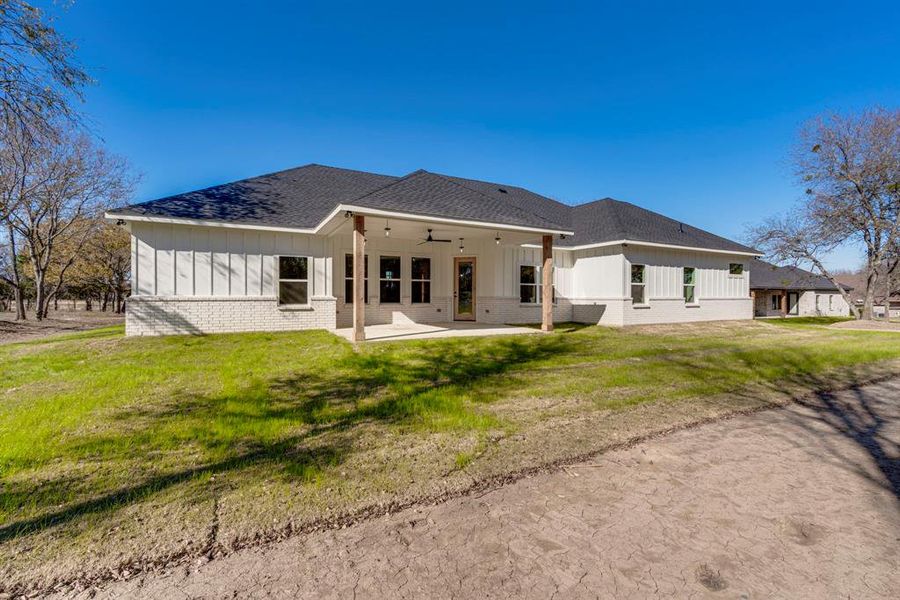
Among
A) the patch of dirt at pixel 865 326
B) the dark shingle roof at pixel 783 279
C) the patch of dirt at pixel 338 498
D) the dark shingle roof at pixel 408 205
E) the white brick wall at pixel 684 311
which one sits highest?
the dark shingle roof at pixel 408 205

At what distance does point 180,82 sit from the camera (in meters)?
13.6

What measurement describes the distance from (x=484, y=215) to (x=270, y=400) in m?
7.24

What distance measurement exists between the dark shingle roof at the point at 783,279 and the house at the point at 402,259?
70.8ft

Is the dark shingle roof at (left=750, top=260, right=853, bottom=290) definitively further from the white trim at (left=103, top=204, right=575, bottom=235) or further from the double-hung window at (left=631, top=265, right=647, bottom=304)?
the white trim at (left=103, top=204, right=575, bottom=235)

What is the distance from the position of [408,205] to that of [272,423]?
6.52m

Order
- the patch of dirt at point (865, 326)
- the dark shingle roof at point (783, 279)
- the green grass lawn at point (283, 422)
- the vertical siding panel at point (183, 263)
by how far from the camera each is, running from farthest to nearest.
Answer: the dark shingle roof at point (783, 279) → the patch of dirt at point (865, 326) → the vertical siding panel at point (183, 263) → the green grass lawn at point (283, 422)

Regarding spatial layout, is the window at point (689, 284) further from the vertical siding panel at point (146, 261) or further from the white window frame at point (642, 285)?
the vertical siding panel at point (146, 261)

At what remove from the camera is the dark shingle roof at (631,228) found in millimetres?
15898

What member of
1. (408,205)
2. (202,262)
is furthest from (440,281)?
(202,262)

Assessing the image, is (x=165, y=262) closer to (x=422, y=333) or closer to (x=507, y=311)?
(x=422, y=333)

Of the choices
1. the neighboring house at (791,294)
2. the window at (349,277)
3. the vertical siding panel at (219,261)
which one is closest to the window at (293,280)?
the vertical siding panel at (219,261)

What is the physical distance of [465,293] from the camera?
15906 mm

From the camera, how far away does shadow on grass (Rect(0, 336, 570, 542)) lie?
2947mm

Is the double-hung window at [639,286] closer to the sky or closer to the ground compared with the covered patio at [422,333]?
closer to the sky
